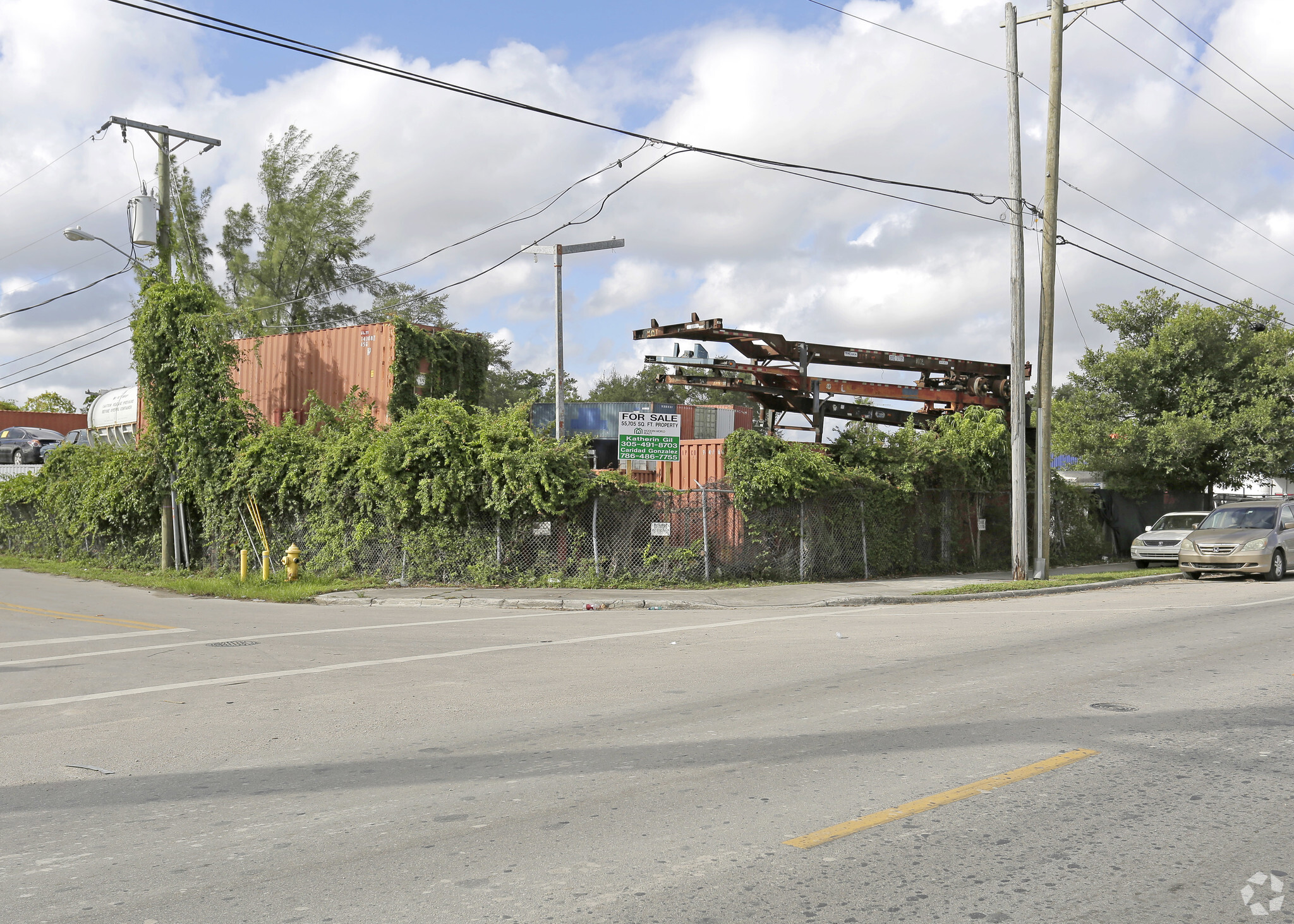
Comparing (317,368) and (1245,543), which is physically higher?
(317,368)

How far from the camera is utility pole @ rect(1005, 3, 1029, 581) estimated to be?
63.4 feet

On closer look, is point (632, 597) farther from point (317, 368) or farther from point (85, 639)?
point (317, 368)

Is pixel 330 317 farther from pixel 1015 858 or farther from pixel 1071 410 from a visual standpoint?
pixel 1015 858

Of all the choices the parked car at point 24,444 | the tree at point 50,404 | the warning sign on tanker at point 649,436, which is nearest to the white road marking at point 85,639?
the warning sign on tanker at point 649,436

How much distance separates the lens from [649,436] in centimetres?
1844

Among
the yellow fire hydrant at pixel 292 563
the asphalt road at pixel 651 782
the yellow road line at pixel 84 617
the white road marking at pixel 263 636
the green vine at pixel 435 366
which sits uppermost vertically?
the green vine at pixel 435 366

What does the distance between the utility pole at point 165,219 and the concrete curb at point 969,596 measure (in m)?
15.5

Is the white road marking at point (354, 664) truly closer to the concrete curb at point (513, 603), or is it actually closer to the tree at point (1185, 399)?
the concrete curb at point (513, 603)

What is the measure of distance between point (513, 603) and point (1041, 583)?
10.3 meters

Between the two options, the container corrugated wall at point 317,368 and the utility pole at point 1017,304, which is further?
the container corrugated wall at point 317,368

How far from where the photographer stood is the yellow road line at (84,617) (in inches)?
542

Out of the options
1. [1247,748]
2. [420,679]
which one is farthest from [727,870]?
[420,679]

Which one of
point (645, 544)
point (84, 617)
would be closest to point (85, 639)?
point (84, 617)

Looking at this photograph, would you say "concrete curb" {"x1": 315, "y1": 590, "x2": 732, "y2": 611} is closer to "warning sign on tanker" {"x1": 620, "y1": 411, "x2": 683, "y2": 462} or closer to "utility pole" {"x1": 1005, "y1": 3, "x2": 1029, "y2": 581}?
"warning sign on tanker" {"x1": 620, "y1": 411, "x2": 683, "y2": 462}
